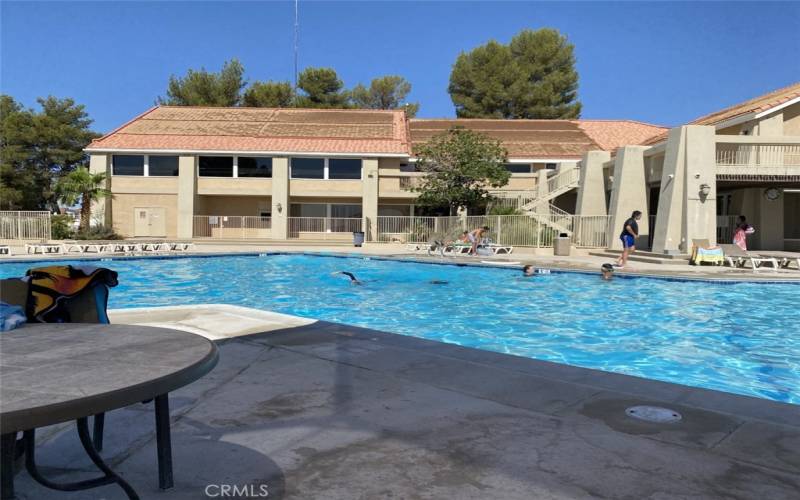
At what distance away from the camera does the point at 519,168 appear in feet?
112

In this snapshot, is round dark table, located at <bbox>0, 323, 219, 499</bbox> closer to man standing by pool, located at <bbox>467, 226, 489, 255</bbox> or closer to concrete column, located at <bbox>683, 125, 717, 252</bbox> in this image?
concrete column, located at <bbox>683, 125, 717, 252</bbox>

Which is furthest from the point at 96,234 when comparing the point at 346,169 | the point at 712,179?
the point at 712,179

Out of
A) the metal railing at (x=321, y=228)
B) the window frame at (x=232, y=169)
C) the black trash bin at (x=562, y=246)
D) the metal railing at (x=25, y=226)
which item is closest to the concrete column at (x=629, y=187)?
the black trash bin at (x=562, y=246)

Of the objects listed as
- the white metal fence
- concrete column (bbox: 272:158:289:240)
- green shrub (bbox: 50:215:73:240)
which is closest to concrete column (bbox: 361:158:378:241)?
concrete column (bbox: 272:158:289:240)

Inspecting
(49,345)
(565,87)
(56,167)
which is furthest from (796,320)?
(56,167)

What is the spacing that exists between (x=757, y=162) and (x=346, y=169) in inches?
802

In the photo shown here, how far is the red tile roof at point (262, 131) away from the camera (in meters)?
32.0

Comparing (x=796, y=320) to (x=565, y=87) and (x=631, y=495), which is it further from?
(x=565, y=87)

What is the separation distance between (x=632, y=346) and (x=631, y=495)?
21.4 feet

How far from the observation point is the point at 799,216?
78.4 ft

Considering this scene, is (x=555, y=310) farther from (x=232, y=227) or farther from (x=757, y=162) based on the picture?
(x=232, y=227)

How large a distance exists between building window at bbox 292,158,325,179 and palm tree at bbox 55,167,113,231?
9987 mm

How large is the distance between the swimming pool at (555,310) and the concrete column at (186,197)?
12.6 metres

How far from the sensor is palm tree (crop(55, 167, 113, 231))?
27641 millimetres
